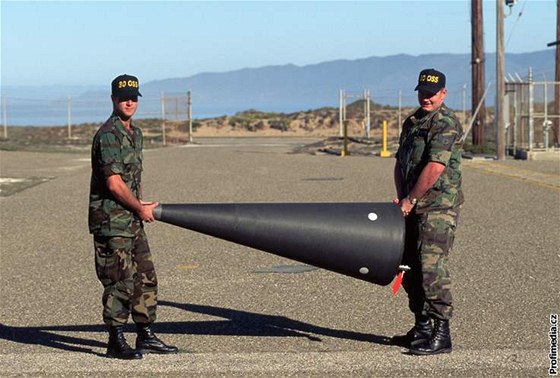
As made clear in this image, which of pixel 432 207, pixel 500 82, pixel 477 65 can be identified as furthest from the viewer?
pixel 477 65

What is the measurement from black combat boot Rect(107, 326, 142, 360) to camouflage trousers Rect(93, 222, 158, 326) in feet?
0.21

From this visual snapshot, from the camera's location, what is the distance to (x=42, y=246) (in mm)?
14250

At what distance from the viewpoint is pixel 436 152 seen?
8016mm

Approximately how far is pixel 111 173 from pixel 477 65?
3053 cm

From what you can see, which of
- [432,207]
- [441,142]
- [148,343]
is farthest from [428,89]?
[148,343]

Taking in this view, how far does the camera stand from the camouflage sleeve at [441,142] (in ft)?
26.3

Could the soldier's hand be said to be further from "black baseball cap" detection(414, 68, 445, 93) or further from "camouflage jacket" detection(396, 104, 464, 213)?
"black baseball cap" detection(414, 68, 445, 93)

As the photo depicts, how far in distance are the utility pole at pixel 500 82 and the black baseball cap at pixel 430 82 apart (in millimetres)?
23744

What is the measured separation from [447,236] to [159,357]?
2.10 metres

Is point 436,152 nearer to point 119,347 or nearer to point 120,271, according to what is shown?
point 120,271

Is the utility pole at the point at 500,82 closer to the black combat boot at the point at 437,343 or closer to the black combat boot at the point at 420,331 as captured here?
the black combat boot at the point at 420,331

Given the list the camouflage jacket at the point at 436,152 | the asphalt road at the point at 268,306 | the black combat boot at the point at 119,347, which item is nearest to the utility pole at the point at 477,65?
the asphalt road at the point at 268,306

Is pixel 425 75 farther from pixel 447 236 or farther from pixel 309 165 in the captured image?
pixel 309 165

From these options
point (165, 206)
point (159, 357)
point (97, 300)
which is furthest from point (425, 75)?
point (97, 300)
